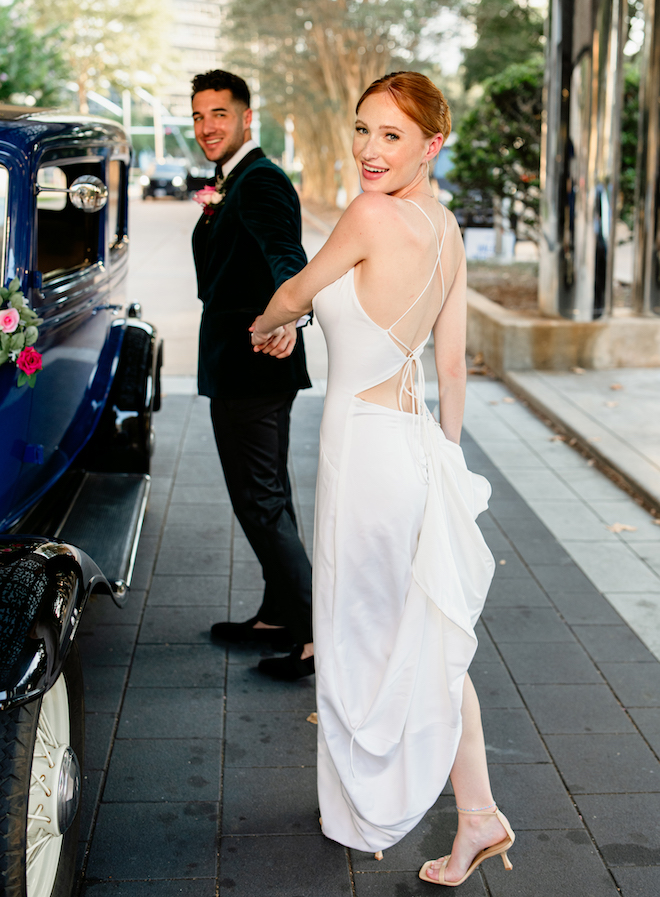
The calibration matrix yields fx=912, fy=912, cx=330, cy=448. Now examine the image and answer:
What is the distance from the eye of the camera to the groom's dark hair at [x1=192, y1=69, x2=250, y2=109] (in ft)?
10.5

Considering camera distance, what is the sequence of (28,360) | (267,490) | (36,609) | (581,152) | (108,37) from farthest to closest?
(108,37) < (581,152) < (267,490) < (28,360) < (36,609)

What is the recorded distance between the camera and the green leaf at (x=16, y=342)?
2787 millimetres

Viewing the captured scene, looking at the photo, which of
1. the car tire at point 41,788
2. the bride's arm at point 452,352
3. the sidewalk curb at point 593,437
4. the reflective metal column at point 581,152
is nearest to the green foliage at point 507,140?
the reflective metal column at point 581,152

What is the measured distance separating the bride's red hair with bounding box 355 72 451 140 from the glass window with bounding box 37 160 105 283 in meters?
2.23

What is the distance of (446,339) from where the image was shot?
2.42 m

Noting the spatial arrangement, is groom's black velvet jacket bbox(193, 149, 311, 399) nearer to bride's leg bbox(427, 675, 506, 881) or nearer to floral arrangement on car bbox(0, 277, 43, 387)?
floral arrangement on car bbox(0, 277, 43, 387)

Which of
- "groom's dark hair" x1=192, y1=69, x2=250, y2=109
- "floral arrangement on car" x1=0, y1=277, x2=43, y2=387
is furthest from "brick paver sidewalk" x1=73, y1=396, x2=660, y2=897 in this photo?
"groom's dark hair" x1=192, y1=69, x2=250, y2=109

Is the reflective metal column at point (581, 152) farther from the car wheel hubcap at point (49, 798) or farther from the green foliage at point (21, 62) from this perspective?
the green foliage at point (21, 62)

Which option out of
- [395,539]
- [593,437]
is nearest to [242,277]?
[395,539]

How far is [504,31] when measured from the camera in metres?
22.8

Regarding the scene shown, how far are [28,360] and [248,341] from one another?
74 centimetres

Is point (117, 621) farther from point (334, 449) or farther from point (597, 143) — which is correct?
point (597, 143)

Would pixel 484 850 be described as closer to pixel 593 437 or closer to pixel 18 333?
pixel 18 333

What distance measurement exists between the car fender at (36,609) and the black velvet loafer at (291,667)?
118cm
